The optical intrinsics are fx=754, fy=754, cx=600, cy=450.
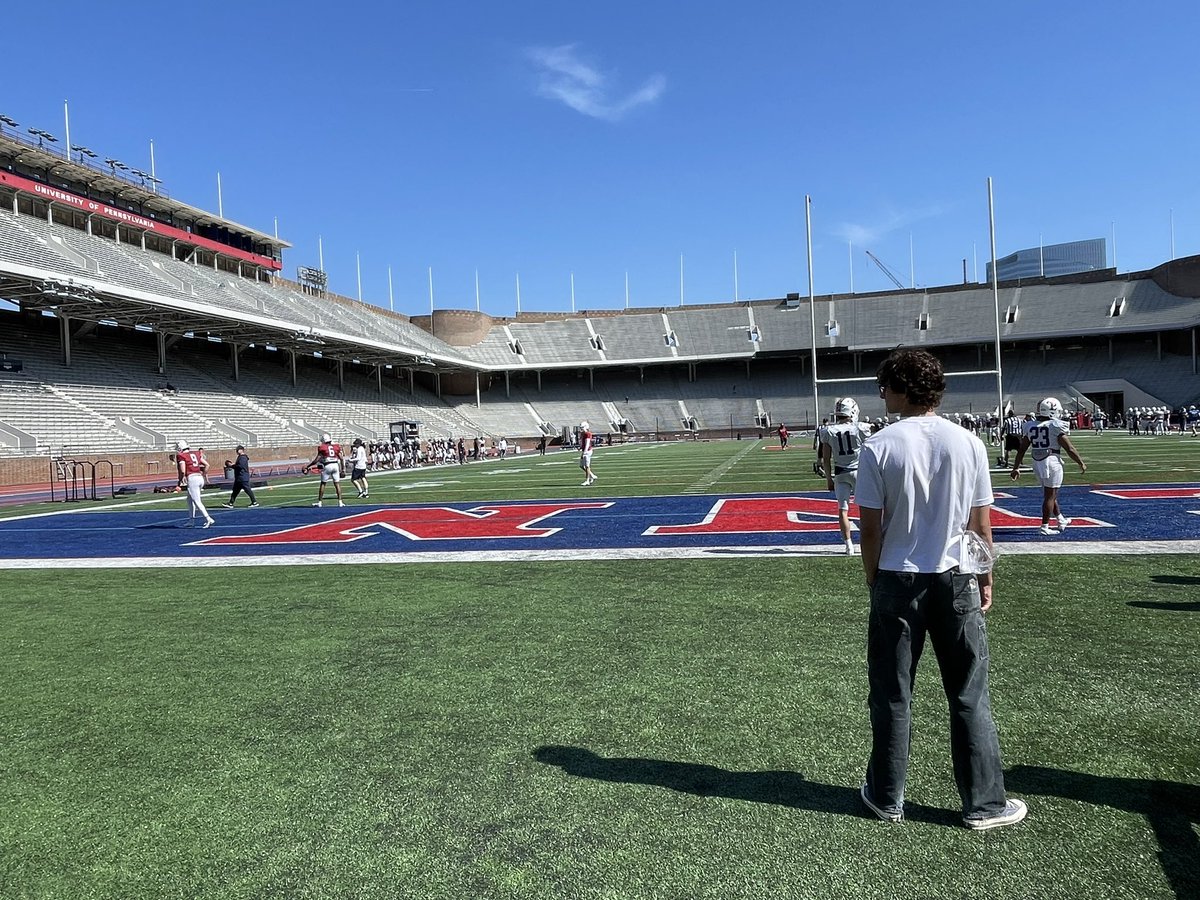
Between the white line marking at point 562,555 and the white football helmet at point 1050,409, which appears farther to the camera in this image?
the white football helmet at point 1050,409

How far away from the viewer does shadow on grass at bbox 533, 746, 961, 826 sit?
296 centimetres

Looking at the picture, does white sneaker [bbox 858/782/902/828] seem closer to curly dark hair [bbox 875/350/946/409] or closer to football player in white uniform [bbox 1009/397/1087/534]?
curly dark hair [bbox 875/350/946/409]

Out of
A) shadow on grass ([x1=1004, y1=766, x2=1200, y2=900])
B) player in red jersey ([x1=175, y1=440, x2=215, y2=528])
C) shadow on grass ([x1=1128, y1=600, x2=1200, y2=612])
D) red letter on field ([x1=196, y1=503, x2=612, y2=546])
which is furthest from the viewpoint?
player in red jersey ([x1=175, y1=440, x2=215, y2=528])

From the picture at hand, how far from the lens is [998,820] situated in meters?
2.79

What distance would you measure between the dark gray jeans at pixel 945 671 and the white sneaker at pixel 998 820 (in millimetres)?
20

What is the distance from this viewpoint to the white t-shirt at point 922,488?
2.79 metres

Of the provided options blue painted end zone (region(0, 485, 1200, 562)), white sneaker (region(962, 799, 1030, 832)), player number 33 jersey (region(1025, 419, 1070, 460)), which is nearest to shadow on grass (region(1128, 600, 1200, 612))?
blue painted end zone (region(0, 485, 1200, 562))

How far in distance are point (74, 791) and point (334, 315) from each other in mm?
54441

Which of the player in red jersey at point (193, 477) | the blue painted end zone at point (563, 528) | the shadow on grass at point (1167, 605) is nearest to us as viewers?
the shadow on grass at point (1167, 605)

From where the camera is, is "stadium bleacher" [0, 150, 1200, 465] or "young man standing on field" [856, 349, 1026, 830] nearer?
"young man standing on field" [856, 349, 1026, 830]

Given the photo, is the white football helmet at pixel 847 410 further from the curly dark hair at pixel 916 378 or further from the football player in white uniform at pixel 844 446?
the curly dark hair at pixel 916 378

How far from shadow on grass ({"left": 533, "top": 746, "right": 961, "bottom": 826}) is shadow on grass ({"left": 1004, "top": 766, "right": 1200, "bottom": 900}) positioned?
48cm

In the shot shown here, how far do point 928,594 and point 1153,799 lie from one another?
1.25 metres

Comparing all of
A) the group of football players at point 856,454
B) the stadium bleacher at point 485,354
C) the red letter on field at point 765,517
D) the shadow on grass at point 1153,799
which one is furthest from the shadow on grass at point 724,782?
the stadium bleacher at point 485,354
